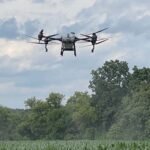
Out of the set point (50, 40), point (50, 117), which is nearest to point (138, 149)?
point (50, 40)

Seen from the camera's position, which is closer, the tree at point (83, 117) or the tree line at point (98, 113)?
the tree line at point (98, 113)

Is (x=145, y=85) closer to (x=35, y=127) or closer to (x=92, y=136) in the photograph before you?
(x=92, y=136)

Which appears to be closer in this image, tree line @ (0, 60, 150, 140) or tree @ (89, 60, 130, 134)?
tree line @ (0, 60, 150, 140)

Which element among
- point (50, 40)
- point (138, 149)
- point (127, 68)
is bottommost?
point (138, 149)

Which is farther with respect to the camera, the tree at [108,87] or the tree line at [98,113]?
the tree at [108,87]

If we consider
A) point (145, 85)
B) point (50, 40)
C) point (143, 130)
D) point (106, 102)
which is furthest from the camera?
point (106, 102)

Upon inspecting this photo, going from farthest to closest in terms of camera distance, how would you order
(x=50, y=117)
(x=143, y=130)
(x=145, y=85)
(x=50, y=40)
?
(x=50, y=117), (x=145, y=85), (x=143, y=130), (x=50, y=40)

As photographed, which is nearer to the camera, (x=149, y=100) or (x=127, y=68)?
(x=149, y=100)

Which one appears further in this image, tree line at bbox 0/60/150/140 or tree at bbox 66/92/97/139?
tree at bbox 66/92/97/139
